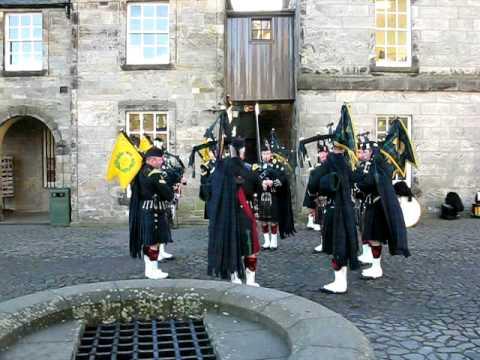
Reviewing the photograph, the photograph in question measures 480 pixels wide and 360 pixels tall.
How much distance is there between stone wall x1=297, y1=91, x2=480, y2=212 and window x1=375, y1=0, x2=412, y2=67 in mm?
1016

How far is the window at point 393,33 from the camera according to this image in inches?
568

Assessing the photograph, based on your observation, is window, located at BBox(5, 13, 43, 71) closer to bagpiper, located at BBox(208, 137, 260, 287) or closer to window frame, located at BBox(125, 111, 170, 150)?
window frame, located at BBox(125, 111, 170, 150)

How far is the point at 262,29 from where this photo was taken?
1507 centimetres

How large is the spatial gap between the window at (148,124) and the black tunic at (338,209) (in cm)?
831

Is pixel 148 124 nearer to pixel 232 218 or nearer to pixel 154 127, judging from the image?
pixel 154 127

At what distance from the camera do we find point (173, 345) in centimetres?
375

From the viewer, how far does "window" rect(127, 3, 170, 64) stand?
14406 millimetres

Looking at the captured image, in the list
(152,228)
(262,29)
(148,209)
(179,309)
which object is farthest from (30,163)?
(179,309)

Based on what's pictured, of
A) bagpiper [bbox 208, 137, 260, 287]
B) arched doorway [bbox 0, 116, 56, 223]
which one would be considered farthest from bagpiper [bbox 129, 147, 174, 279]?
arched doorway [bbox 0, 116, 56, 223]

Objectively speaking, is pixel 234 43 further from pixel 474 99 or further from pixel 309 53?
pixel 474 99

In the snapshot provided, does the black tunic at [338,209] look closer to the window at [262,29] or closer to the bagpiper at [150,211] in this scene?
the bagpiper at [150,211]

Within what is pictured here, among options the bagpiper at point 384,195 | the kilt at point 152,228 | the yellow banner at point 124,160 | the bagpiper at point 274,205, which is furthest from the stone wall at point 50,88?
the bagpiper at point 384,195

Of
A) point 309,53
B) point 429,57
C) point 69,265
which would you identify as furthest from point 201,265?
point 429,57

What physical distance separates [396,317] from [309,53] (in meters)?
9.70
